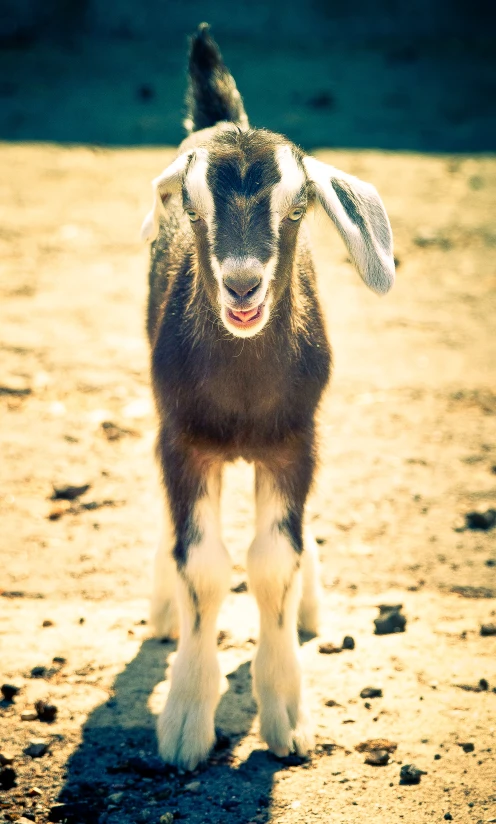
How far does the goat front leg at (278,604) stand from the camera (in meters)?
3.67

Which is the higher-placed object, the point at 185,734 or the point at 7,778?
the point at 185,734

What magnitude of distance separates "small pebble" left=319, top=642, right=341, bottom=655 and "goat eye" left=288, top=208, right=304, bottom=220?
1.80 metres

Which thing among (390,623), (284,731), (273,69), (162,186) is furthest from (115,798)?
(273,69)

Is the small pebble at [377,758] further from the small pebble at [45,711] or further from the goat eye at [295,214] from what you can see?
the goat eye at [295,214]

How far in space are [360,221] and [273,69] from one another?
28.9 feet

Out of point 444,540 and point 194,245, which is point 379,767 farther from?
point 194,245

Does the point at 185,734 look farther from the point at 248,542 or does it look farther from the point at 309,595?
the point at 248,542

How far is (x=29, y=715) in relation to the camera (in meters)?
3.79

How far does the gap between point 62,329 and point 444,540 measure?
3057mm

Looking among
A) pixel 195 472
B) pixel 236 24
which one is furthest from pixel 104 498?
pixel 236 24

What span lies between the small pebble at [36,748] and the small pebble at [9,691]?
28 cm

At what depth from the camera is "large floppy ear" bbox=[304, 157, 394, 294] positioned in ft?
11.1

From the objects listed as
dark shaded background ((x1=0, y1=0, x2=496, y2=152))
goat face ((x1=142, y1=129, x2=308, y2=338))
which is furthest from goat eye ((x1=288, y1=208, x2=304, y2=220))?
dark shaded background ((x1=0, y1=0, x2=496, y2=152))

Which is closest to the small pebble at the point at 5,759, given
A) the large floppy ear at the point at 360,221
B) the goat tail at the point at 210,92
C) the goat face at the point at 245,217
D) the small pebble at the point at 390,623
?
the small pebble at the point at 390,623
